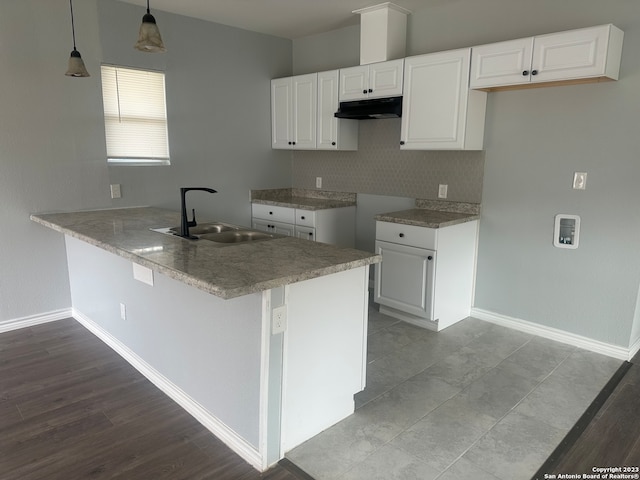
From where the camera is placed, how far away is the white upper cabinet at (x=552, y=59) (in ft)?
8.73

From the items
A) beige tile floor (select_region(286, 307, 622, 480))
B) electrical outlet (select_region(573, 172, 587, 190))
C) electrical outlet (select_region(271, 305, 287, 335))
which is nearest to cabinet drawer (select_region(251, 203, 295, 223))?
beige tile floor (select_region(286, 307, 622, 480))

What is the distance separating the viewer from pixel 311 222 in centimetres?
425

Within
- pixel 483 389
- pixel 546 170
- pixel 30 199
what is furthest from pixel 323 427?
pixel 30 199

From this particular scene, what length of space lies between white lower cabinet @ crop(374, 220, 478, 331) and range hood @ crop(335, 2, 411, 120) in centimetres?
96

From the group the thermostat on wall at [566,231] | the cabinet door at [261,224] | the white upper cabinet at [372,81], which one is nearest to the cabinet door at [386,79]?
the white upper cabinet at [372,81]

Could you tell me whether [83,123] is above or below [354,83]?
below

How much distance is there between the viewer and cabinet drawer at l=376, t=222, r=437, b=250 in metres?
3.35

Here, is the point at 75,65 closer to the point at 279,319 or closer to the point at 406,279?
the point at 279,319

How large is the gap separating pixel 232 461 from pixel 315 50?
4.00 meters

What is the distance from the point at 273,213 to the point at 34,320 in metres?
2.27

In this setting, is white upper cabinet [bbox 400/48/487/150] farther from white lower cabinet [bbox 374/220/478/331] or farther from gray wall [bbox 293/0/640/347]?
white lower cabinet [bbox 374/220/478/331]

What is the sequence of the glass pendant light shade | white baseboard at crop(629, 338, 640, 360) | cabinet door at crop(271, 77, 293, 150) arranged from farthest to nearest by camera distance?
cabinet door at crop(271, 77, 293, 150) < white baseboard at crop(629, 338, 640, 360) < the glass pendant light shade

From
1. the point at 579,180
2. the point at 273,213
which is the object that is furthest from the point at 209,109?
the point at 579,180

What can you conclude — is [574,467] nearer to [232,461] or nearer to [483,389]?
[483,389]
